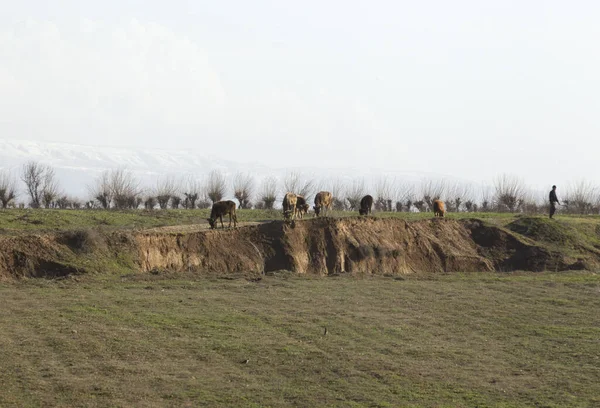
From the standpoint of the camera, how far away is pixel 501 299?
31750 mm

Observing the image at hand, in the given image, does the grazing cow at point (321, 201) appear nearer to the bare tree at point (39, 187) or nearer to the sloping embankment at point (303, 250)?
the sloping embankment at point (303, 250)

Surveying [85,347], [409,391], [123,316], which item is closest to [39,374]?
[85,347]

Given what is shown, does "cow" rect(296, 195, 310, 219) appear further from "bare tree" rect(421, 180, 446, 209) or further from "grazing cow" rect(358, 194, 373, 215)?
"bare tree" rect(421, 180, 446, 209)

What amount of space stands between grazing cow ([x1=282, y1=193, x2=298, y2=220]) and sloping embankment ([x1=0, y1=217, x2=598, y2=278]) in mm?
742

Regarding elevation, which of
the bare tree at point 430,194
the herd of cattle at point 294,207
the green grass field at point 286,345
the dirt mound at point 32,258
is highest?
the bare tree at point 430,194

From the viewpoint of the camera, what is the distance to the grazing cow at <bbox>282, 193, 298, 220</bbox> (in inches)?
1619

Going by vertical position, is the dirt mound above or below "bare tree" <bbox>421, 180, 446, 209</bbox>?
below

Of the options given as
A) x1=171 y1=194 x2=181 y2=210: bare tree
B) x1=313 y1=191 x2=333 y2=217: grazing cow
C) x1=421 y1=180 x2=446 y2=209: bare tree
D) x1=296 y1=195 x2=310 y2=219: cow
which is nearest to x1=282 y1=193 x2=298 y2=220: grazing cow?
x1=296 y1=195 x2=310 y2=219: cow

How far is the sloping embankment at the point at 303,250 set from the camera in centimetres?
3291

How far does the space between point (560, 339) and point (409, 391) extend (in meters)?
7.78

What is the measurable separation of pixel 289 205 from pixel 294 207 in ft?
3.49

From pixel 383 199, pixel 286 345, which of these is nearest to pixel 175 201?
pixel 383 199

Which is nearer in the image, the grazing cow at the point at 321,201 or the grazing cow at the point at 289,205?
the grazing cow at the point at 289,205

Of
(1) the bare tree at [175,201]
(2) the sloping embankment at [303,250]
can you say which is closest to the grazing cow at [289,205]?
(2) the sloping embankment at [303,250]
